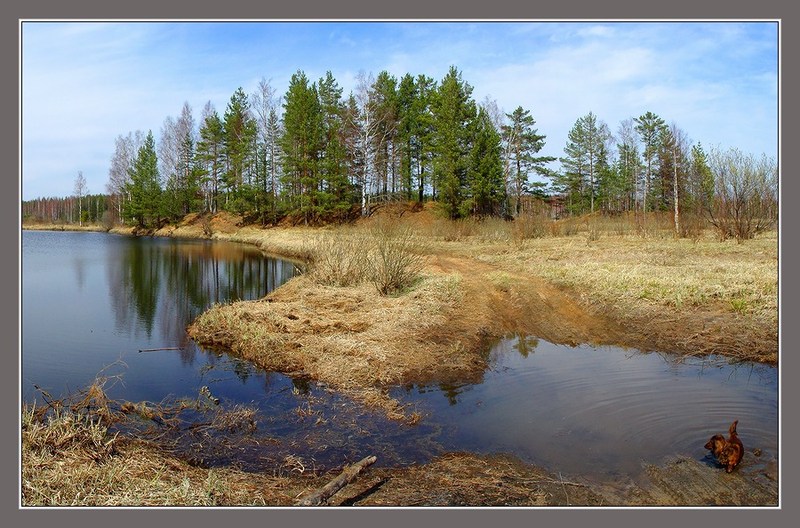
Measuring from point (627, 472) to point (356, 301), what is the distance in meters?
7.94

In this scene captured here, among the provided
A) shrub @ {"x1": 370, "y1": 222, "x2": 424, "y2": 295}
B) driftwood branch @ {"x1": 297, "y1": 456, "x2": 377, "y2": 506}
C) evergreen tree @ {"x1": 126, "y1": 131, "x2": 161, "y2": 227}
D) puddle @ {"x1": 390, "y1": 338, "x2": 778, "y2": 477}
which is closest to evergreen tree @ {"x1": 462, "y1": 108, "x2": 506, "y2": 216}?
shrub @ {"x1": 370, "y1": 222, "x2": 424, "y2": 295}

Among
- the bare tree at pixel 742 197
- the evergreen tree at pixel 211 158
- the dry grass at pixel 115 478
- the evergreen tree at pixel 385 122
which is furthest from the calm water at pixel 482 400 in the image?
the evergreen tree at pixel 211 158

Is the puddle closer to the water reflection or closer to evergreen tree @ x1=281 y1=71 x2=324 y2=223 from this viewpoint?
the water reflection

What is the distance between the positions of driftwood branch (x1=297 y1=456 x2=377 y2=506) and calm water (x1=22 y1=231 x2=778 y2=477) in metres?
0.33

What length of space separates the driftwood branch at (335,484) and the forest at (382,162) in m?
28.0

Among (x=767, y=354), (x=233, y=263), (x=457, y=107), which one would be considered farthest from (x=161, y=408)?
(x=457, y=107)

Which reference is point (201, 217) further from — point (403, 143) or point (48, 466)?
point (48, 466)

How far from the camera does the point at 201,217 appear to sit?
2110 inches

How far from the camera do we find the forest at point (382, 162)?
1537 inches

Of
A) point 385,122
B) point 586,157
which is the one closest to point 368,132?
point 385,122

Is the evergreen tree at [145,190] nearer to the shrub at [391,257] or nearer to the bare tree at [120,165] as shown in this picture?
the bare tree at [120,165]

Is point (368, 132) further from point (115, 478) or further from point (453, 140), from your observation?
point (115, 478)

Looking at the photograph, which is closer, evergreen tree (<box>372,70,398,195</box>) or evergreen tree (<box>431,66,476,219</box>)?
evergreen tree (<box>431,66,476,219</box>)

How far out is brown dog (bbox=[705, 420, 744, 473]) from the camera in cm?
513
